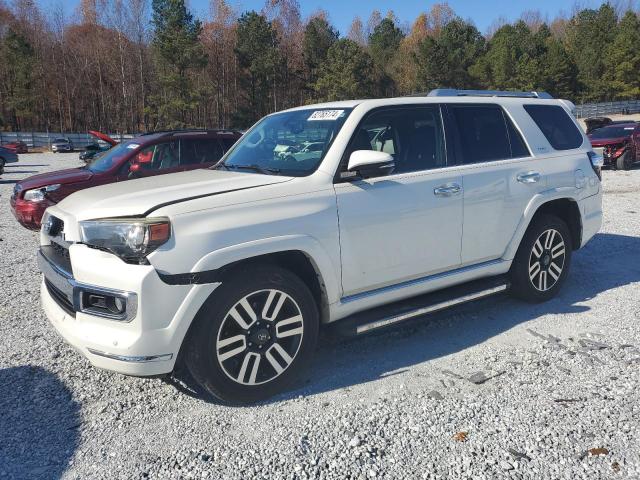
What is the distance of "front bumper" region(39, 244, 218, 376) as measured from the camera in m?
3.09

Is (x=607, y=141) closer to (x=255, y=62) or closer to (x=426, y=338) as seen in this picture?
(x=426, y=338)

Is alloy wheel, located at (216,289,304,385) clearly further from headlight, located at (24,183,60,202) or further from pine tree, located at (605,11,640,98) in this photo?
pine tree, located at (605,11,640,98)

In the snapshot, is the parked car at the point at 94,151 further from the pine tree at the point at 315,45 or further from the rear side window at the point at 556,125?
the pine tree at the point at 315,45

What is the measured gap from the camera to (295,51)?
240 feet

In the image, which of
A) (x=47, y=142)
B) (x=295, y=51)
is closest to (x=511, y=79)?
(x=295, y=51)

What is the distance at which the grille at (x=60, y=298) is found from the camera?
347cm

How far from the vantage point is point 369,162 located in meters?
3.72

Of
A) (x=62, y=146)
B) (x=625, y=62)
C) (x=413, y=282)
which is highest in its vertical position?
(x=625, y=62)

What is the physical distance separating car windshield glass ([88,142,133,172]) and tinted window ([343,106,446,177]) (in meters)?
5.97

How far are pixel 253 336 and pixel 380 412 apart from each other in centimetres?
93

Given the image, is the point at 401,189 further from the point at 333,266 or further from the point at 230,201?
the point at 230,201

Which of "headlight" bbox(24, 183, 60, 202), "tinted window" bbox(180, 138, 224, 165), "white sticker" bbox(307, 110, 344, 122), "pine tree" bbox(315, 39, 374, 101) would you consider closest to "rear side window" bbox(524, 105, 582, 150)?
"white sticker" bbox(307, 110, 344, 122)

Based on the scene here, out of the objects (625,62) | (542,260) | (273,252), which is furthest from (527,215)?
(625,62)

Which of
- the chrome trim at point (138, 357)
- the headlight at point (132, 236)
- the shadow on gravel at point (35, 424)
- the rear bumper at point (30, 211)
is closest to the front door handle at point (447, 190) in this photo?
the headlight at point (132, 236)
